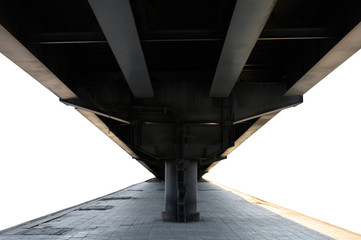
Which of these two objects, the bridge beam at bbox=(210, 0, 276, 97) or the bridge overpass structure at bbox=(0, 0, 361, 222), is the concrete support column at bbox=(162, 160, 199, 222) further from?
the bridge beam at bbox=(210, 0, 276, 97)

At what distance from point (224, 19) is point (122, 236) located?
745 centimetres

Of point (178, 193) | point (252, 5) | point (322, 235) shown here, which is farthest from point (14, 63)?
point (322, 235)

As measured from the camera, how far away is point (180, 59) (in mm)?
12070

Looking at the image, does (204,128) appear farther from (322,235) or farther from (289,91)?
(322,235)

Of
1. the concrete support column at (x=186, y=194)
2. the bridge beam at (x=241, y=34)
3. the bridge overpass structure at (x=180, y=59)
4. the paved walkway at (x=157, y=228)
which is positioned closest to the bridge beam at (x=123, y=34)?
the bridge overpass structure at (x=180, y=59)

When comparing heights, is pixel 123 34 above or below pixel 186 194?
above

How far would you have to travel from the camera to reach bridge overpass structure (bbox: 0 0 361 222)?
7.87m

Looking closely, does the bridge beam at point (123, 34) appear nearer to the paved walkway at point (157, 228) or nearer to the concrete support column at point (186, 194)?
the paved walkway at point (157, 228)

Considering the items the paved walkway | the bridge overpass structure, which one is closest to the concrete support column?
the bridge overpass structure

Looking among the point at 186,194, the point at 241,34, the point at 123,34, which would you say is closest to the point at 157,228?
the point at 186,194

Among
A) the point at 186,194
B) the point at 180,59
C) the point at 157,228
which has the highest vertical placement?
the point at 180,59

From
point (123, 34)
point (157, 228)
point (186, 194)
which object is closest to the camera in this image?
point (123, 34)

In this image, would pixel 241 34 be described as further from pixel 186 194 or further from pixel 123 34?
pixel 186 194

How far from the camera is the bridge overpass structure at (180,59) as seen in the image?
787 centimetres
